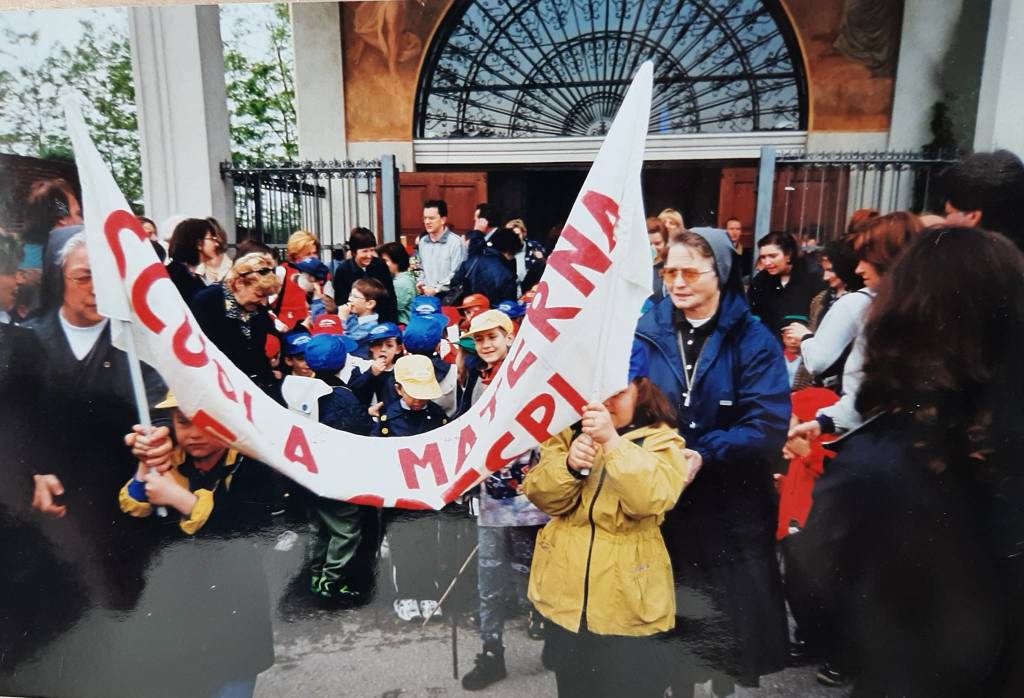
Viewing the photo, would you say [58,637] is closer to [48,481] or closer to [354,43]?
[48,481]

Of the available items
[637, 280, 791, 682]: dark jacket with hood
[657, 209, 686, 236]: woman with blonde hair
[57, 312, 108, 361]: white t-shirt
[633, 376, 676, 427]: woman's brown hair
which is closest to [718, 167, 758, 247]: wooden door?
[657, 209, 686, 236]: woman with blonde hair

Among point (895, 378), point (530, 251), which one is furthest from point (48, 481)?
point (895, 378)

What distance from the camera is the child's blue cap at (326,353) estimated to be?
2676 millimetres

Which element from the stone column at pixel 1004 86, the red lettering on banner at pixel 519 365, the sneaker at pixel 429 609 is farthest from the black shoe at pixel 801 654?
the stone column at pixel 1004 86

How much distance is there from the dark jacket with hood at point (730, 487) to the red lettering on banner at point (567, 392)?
301mm

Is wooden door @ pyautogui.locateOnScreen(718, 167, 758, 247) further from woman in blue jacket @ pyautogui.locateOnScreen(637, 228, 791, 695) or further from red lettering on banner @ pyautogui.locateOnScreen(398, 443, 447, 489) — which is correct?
red lettering on banner @ pyautogui.locateOnScreen(398, 443, 447, 489)

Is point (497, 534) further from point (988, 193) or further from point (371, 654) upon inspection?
point (988, 193)

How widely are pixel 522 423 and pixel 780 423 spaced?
93 cm

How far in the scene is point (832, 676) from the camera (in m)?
2.58

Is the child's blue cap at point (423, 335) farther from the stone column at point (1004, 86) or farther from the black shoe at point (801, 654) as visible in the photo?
the stone column at point (1004, 86)

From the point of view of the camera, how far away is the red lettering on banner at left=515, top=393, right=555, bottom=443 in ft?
7.79

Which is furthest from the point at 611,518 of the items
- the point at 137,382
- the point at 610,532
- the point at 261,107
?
the point at 261,107

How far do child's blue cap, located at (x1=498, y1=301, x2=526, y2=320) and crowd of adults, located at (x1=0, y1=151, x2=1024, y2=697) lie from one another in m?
0.01

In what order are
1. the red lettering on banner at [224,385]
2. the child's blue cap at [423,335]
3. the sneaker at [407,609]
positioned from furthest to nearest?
1. the sneaker at [407,609]
2. the child's blue cap at [423,335]
3. the red lettering on banner at [224,385]
